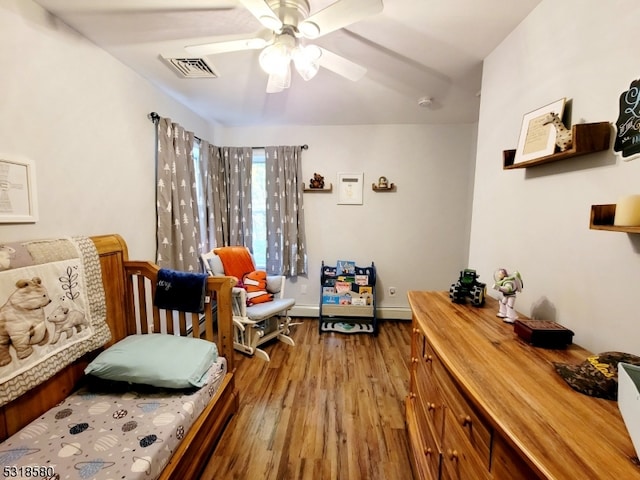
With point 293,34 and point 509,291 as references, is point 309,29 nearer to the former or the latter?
point 293,34

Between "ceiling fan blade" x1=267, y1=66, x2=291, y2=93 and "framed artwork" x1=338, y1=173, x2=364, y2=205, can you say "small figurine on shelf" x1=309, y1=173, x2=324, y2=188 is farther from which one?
"ceiling fan blade" x1=267, y1=66, x2=291, y2=93

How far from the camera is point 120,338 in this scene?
5.87 feet

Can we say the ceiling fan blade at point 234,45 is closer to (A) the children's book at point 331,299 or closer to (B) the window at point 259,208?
(B) the window at point 259,208

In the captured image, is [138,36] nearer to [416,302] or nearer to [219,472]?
[416,302]

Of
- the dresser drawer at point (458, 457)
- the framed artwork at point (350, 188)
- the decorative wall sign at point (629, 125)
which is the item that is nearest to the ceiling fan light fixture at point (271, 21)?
the decorative wall sign at point (629, 125)

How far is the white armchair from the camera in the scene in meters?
2.57

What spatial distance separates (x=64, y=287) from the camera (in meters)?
1.38

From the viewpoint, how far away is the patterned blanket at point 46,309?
1139mm

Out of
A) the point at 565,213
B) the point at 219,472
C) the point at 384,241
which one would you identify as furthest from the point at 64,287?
the point at 384,241

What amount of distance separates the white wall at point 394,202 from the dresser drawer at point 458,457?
2.49 m

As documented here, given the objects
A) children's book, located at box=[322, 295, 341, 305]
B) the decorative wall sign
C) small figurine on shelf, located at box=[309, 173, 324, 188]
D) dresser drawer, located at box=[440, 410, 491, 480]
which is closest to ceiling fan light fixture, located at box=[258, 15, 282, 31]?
the decorative wall sign

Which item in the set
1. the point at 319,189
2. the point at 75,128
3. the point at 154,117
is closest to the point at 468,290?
the point at 319,189

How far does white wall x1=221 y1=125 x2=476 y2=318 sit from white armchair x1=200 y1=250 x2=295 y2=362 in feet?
2.47

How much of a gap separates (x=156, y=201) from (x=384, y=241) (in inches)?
98.6
